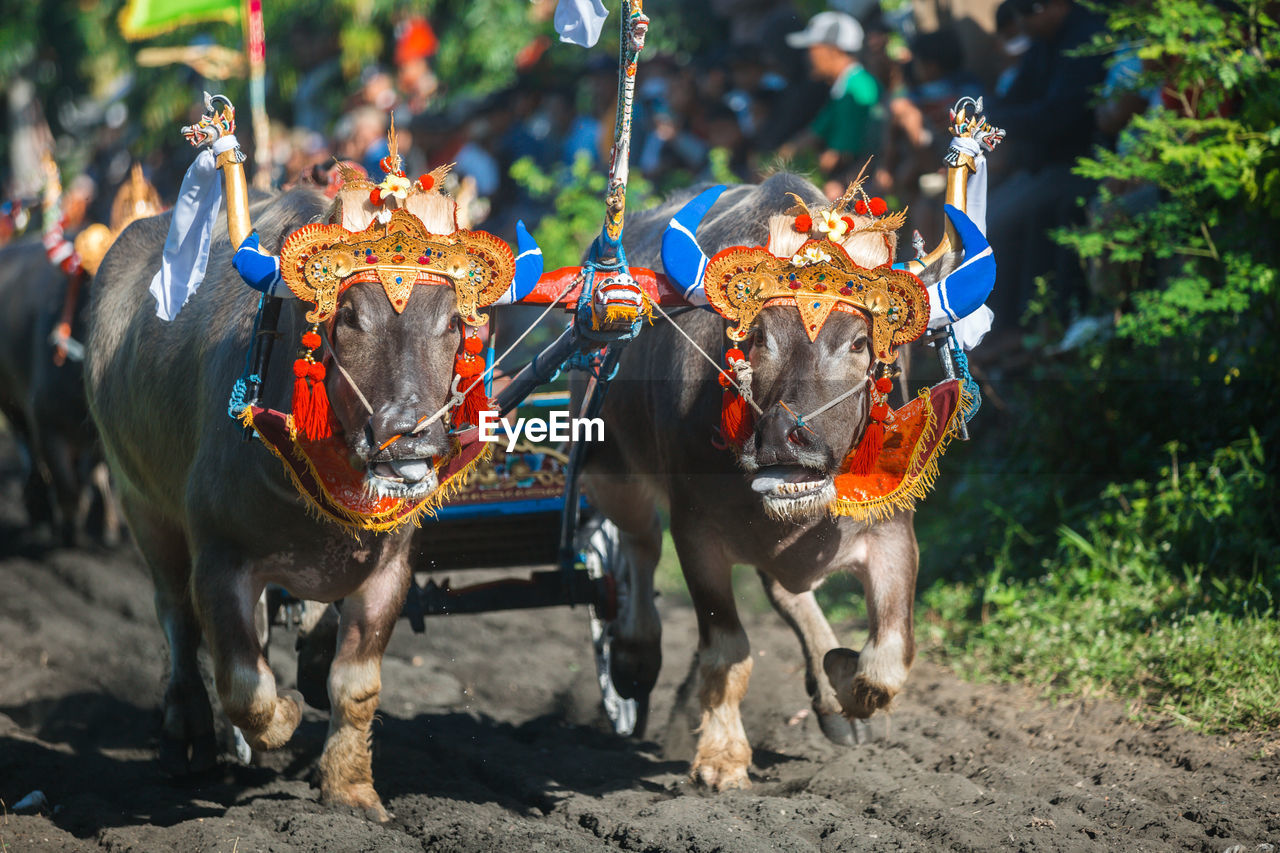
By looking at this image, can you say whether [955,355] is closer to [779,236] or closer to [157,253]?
[779,236]

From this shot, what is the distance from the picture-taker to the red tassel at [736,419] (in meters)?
4.25

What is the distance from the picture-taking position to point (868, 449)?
4332 mm

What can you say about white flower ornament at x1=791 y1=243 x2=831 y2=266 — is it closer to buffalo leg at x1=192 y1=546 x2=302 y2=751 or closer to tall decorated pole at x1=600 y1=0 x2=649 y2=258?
tall decorated pole at x1=600 y1=0 x2=649 y2=258

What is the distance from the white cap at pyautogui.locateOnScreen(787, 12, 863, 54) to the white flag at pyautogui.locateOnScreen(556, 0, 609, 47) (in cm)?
518

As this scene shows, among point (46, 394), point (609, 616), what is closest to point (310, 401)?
point (609, 616)

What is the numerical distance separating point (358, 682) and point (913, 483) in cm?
209

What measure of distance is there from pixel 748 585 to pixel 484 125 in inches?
239

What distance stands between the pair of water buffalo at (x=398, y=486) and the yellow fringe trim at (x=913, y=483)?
0.20 meters

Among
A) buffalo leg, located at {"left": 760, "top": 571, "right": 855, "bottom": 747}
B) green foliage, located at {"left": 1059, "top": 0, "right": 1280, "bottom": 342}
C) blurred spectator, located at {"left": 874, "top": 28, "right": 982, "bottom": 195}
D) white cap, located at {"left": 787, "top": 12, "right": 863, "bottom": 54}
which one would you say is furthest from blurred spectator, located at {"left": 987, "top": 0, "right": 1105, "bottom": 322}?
buffalo leg, located at {"left": 760, "top": 571, "right": 855, "bottom": 747}

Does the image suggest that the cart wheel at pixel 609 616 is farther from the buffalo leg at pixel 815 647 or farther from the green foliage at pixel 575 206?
the green foliage at pixel 575 206

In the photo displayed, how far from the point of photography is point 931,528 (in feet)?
26.3

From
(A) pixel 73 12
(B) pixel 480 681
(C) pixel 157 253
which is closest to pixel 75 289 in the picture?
(C) pixel 157 253

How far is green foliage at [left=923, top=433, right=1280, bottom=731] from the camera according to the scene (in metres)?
5.29

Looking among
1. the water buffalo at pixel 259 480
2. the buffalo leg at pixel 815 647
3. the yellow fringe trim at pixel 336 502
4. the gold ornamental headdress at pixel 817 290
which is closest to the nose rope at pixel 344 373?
the water buffalo at pixel 259 480
